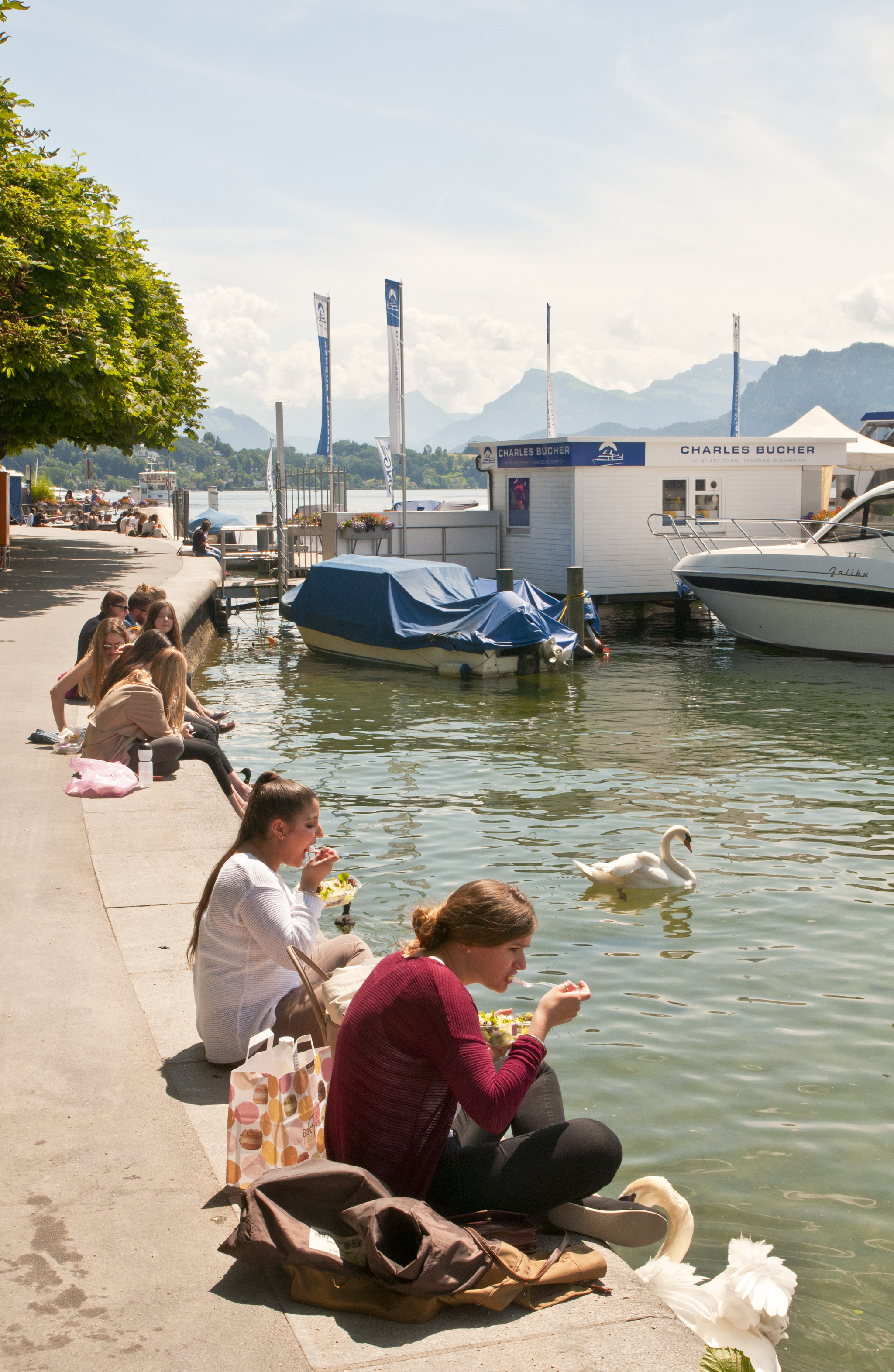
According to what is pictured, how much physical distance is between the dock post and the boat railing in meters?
4.58

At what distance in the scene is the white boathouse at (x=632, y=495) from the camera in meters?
28.1

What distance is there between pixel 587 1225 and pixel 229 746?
12.5m

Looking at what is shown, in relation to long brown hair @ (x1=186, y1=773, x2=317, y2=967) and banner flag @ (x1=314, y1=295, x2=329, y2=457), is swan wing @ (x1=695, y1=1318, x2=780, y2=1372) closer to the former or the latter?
long brown hair @ (x1=186, y1=773, x2=317, y2=967)

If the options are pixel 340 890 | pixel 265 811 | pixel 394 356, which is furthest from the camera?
pixel 394 356

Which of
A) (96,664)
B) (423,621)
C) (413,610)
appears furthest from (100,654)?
(413,610)

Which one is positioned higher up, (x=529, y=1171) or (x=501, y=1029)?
(x=501, y=1029)

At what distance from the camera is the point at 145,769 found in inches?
375

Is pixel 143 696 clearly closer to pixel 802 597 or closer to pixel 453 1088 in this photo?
pixel 453 1088

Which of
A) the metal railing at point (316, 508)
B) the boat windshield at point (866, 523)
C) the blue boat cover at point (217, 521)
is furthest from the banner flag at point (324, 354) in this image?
the boat windshield at point (866, 523)

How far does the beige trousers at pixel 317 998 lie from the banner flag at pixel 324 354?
99.2 feet

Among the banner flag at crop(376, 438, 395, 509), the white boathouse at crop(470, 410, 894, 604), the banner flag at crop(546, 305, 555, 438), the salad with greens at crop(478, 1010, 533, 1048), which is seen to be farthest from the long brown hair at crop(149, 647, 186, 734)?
the banner flag at crop(546, 305, 555, 438)

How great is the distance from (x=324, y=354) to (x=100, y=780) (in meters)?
27.8

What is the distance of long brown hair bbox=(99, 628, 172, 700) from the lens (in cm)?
1008

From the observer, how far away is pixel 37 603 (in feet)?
69.6
